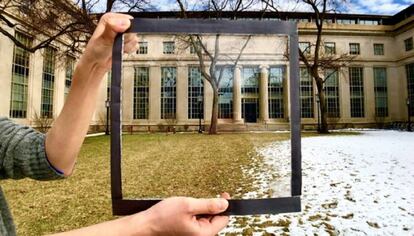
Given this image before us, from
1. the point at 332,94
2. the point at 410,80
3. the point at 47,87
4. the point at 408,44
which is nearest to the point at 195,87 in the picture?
the point at 47,87

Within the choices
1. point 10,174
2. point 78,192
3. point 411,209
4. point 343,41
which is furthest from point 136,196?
point 343,41

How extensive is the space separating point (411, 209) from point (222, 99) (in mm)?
5164

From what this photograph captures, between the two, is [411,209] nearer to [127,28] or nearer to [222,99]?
[222,99]

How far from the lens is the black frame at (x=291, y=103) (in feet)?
2.93

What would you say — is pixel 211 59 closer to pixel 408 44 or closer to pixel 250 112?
pixel 250 112

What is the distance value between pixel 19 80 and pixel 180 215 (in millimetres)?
27551

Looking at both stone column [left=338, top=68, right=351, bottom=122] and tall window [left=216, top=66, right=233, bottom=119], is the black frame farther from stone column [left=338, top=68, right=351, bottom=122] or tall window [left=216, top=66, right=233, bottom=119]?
stone column [left=338, top=68, right=351, bottom=122]

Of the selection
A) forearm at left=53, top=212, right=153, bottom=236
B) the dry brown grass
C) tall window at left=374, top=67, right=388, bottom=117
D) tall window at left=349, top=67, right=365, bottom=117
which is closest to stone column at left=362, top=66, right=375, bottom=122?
tall window at left=349, top=67, right=365, bottom=117

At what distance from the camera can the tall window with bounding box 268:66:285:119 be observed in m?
1.06

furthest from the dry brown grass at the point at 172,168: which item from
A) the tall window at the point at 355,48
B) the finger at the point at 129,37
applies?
the tall window at the point at 355,48

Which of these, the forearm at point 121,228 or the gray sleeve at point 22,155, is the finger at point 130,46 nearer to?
the gray sleeve at point 22,155

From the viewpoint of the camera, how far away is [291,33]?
982 millimetres

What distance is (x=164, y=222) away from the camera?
764 millimetres


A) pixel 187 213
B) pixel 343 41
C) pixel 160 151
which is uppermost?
pixel 343 41
